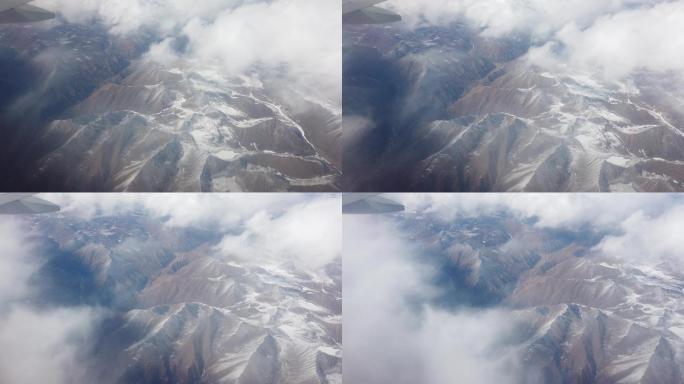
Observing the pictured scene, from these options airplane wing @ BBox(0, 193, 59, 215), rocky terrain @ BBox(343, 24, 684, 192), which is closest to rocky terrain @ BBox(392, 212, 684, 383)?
rocky terrain @ BBox(343, 24, 684, 192)

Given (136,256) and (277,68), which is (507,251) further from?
(136,256)

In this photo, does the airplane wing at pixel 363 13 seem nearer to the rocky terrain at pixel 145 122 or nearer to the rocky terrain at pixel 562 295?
the rocky terrain at pixel 145 122

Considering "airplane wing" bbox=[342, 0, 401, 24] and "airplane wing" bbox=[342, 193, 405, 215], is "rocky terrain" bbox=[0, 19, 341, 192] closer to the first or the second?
"airplane wing" bbox=[342, 193, 405, 215]

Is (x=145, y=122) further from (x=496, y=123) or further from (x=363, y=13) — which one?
(x=496, y=123)

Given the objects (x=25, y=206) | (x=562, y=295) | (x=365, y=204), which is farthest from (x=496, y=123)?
(x=25, y=206)

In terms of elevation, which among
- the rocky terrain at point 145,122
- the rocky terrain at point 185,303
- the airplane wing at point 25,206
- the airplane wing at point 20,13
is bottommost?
the rocky terrain at point 185,303

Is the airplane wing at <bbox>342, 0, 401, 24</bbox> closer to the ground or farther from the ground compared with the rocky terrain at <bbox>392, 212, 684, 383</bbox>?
farther from the ground

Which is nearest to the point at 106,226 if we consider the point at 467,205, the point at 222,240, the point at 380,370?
the point at 222,240

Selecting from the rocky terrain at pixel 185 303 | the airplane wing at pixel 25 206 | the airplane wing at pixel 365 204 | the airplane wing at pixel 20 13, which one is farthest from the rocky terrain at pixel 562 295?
the airplane wing at pixel 20 13
